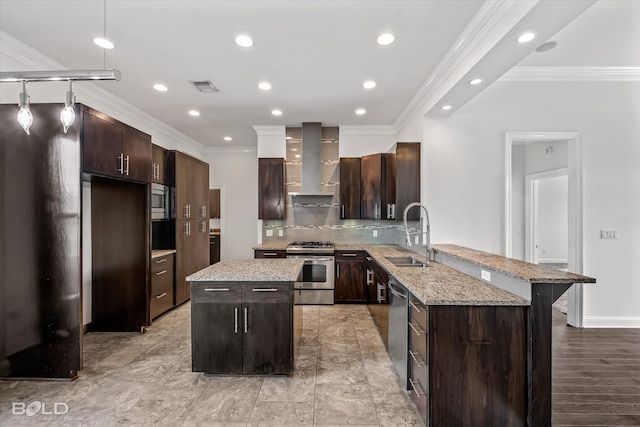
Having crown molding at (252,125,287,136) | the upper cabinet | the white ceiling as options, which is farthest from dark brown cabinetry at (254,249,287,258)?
the white ceiling

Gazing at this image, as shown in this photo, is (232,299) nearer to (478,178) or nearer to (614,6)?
(478,178)

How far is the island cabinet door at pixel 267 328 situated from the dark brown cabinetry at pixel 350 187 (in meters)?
2.69

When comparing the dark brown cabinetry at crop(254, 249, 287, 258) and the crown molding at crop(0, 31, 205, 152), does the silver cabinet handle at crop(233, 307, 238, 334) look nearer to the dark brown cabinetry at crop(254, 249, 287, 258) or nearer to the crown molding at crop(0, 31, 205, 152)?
the dark brown cabinetry at crop(254, 249, 287, 258)

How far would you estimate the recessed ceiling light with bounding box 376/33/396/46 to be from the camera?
2.59 metres

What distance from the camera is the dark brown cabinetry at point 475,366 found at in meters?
1.84

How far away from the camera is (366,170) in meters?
4.86

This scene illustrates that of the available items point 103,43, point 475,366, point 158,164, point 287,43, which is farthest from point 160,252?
point 475,366

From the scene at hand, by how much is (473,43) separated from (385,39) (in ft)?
2.44

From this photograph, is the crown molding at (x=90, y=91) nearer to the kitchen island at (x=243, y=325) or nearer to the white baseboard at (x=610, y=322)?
the kitchen island at (x=243, y=325)

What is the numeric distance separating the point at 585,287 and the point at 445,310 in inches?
118

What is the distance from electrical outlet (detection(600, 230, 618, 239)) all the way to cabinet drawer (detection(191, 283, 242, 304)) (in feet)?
14.1

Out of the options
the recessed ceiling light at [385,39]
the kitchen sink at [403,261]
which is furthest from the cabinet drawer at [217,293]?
the recessed ceiling light at [385,39]

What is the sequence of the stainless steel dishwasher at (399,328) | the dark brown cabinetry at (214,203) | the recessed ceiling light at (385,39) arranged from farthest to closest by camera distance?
the dark brown cabinetry at (214,203) < the recessed ceiling light at (385,39) < the stainless steel dishwasher at (399,328)

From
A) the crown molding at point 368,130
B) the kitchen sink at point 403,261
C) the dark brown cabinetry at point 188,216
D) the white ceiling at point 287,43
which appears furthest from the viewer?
the crown molding at point 368,130
